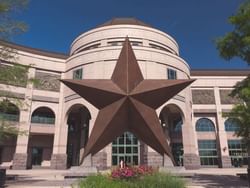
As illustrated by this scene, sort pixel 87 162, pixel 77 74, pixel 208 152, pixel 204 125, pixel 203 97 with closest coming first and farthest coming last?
1. pixel 87 162
2. pixel 77 74
3. pixel 208 152
4. pixel 204 125
5. pixel 203 97

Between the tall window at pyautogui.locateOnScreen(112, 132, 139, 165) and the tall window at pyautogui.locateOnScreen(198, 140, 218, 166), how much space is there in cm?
1366

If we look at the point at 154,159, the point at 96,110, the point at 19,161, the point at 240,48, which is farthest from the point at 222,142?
the point at 19,161

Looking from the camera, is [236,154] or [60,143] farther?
[236,154]

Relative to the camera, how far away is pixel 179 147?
3716 centimetres

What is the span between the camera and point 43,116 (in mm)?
34094

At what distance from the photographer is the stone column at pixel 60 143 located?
30188 millimetres

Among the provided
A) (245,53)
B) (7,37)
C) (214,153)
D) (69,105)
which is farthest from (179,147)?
(7,37)

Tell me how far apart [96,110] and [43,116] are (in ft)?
30.6

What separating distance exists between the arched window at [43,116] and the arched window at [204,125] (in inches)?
883

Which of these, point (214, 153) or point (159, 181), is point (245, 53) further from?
point (214, 153)

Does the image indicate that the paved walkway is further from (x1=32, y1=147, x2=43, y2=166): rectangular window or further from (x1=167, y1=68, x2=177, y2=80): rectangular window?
(x1=167, y1=68, x2=177, y2=80): rectangular window

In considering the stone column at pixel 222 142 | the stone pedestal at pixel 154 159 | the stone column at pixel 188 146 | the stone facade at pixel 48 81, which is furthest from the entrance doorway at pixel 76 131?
the stone column at pixel 222 142

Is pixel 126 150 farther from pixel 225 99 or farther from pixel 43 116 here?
pixel 225 99

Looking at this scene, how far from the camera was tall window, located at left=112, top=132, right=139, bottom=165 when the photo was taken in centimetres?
2922
